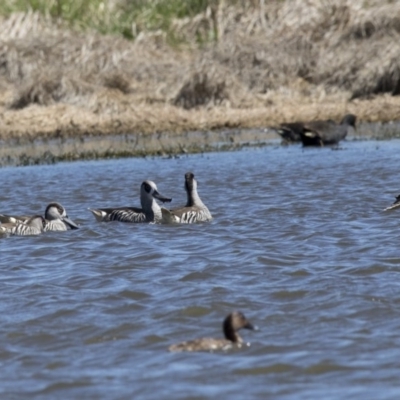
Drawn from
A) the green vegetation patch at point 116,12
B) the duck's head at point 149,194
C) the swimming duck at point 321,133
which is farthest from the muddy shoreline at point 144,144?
the green vegetation patch at point 116,12

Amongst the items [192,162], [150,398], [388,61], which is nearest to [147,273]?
[150,398]

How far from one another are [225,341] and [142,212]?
6.07m

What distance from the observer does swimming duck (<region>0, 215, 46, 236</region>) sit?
13.1m

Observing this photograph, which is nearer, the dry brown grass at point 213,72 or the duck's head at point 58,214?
the duck's head at point 58,214

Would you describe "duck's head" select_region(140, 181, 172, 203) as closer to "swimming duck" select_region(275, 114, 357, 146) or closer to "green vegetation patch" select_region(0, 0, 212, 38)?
"swimming duck" select_region(275, 114, 357, 146)

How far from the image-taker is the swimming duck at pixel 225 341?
7.74 metres

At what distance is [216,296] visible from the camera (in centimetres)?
938

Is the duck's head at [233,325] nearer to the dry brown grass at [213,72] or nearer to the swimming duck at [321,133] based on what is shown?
the swimming duck at [321,133]

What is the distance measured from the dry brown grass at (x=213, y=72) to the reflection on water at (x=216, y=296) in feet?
24.8

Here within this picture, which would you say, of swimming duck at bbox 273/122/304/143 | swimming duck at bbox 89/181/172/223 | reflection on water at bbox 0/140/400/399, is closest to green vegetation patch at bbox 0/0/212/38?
swimming duck at bbox 273/122/304/143

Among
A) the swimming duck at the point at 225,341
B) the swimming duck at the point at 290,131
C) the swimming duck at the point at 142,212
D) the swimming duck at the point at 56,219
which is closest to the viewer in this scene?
the swimming duck at the point at 225,341

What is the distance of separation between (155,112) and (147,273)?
13993mm

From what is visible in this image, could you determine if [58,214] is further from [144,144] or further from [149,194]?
[144,144]

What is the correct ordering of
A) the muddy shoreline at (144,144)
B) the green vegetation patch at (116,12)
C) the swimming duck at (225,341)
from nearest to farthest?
the swimming duck at (225,341), the muddy shoreline at (144,144), the green vegetation patch at (116,12)
